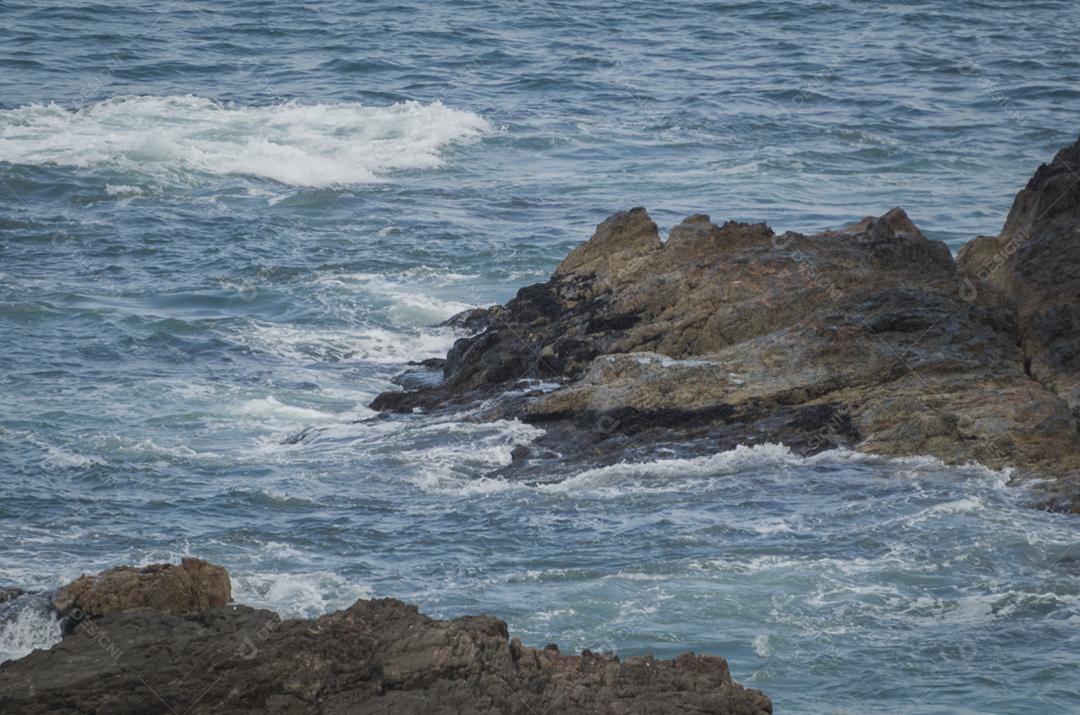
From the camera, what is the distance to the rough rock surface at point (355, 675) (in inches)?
392

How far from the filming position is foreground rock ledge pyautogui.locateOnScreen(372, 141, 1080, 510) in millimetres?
16359

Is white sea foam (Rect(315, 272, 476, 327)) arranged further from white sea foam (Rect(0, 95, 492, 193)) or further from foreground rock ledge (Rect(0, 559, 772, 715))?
foreground rock ledge (Rect(0, 559, 772, 715))

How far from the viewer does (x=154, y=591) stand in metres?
11.9

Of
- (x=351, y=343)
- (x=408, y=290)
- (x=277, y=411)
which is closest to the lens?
(x=277, y=411)

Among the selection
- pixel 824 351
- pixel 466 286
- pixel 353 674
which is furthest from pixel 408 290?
pixel 353 674

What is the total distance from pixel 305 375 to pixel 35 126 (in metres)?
16.0

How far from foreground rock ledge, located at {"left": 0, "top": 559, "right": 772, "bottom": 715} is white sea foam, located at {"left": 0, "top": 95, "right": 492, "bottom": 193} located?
22392 millimetres

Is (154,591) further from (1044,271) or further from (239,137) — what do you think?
(239,137)

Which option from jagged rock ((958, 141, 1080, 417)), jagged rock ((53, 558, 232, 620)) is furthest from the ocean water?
jagged rock ((958, 141, 1080, 417))

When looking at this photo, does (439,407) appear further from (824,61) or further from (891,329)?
(824,61)

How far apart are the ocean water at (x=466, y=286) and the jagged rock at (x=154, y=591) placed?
0.45m

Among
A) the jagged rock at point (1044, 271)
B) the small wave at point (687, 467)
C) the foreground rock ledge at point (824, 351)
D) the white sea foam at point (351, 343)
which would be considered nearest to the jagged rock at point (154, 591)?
the small wave at point (687, 467)

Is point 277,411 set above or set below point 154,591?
below

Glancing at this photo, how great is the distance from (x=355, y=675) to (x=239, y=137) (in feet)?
86.9
